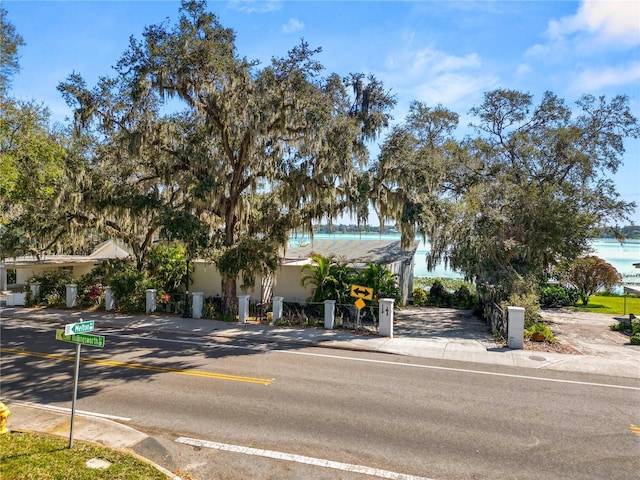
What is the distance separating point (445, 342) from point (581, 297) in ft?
55.8

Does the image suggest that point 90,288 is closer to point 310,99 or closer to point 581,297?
point 310,99

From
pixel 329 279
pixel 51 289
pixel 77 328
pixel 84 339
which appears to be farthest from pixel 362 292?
pixel 51 289

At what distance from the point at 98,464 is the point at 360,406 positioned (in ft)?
→ 15.8

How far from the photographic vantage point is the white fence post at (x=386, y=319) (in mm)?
15031

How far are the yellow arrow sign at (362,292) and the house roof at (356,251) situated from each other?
580cm

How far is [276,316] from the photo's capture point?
1700 centimetres

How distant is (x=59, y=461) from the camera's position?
5.76m

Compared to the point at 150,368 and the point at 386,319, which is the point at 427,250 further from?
the point at 150,368

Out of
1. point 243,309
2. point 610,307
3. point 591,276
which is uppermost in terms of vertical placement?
point 591,276

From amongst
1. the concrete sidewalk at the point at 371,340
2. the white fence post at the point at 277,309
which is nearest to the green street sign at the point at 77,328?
the concrete sidewalk at the point at 371,340

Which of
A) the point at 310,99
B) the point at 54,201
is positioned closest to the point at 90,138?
the point at 54,201

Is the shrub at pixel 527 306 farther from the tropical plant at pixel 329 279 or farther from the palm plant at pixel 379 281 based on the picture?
the tropical plant at pixel 329 279

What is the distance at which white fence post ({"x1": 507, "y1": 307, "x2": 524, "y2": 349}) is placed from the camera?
13.4 m

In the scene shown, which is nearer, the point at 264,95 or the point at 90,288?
the point at 264,95
